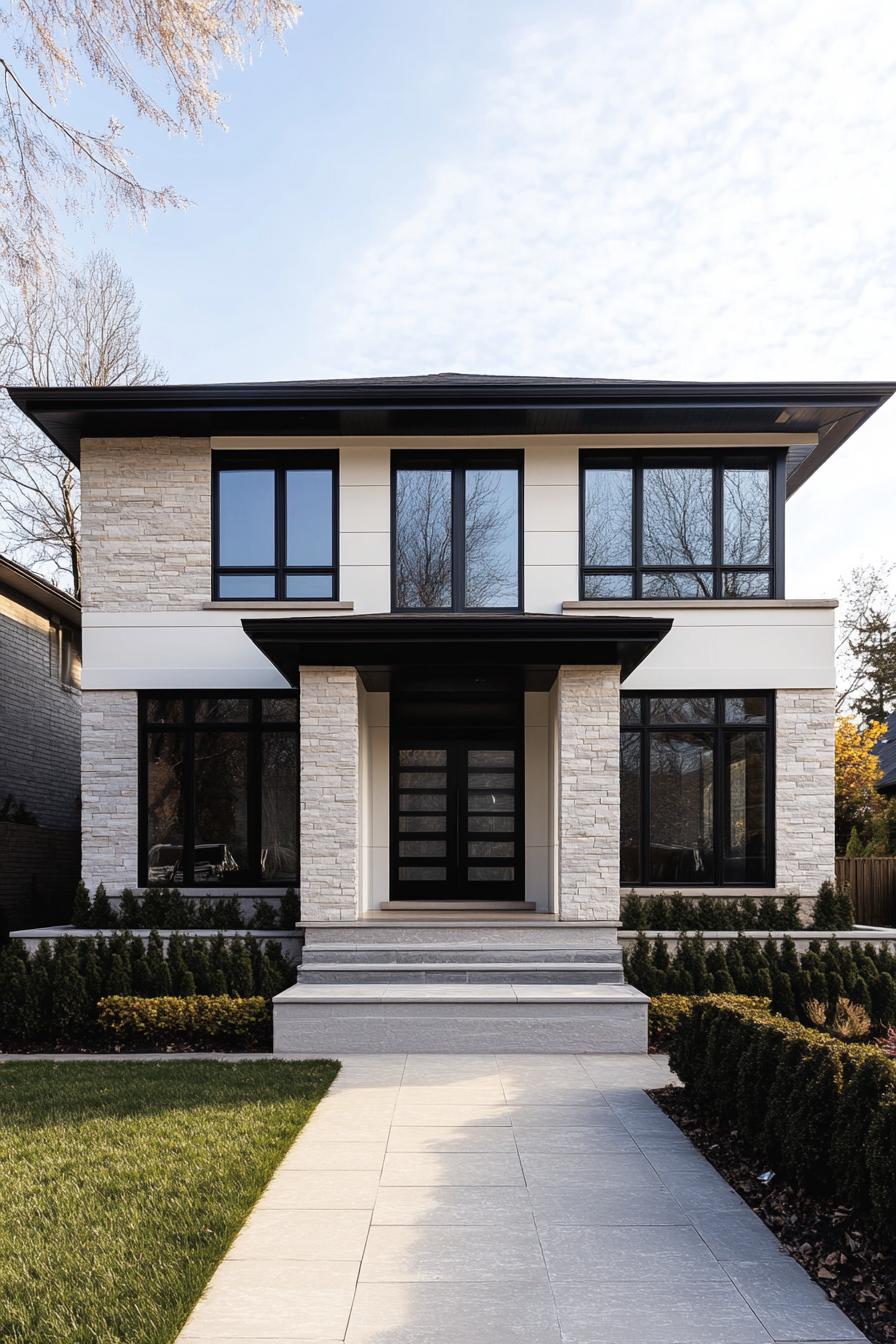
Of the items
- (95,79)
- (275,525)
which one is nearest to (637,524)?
(275,525)

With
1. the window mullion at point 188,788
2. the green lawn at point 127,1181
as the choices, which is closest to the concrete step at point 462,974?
the green lawn at point 127,1181

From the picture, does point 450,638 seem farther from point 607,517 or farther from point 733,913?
point 733,913

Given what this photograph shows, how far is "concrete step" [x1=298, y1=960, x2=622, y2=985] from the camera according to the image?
32.3 feet

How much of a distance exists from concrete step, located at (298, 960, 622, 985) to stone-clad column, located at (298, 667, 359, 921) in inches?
26.9

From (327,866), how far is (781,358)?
13.1 m

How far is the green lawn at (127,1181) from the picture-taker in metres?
3.93

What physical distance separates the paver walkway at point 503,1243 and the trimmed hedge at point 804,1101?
1.20 ft

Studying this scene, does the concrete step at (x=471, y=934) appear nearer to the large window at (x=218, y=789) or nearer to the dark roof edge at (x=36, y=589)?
the large window at (x=218, y=789)

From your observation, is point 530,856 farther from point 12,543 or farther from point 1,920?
point 12,543

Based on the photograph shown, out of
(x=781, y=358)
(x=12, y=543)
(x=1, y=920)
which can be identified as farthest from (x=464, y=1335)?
(x=12, y=543)

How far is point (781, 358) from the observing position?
59.2ft

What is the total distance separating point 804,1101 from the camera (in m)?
5.11

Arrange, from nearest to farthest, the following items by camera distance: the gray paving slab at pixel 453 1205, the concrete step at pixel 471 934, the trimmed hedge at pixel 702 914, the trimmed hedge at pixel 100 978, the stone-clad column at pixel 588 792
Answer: the gray paving slab at pixel 453 1205 → the trimmed hedge at pixel 100 978 → the concrete step at pixel 471 934 → the stone-clad column at pixel 588 792 → the trimmed hedge at pixel 702 914

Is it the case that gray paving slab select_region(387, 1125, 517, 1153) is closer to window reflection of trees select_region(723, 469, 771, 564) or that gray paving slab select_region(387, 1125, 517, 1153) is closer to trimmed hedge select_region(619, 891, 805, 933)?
trimmed hedge select_region(619, 891, 805, 933)
